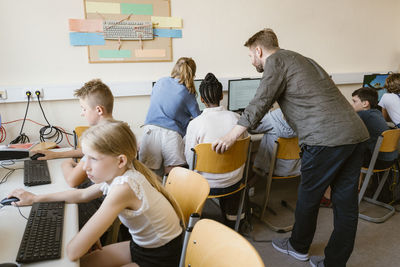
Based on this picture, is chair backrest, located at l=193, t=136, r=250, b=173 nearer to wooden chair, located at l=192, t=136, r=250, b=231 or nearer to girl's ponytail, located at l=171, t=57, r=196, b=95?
wooden chair, located at l=192, t=136, r=250, b=231

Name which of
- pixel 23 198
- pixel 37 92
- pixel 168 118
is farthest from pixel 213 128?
pixel 37 92

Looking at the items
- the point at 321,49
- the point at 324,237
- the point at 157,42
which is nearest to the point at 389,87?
the point at 321,49

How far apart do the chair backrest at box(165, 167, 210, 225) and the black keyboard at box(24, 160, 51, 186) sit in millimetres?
615

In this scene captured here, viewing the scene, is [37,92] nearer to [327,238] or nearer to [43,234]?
[43,234]

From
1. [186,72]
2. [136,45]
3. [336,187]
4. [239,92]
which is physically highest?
[136,45]

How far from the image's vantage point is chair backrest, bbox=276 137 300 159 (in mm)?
2146

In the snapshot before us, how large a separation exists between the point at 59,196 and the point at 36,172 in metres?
0.40

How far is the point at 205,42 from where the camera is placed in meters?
2.95

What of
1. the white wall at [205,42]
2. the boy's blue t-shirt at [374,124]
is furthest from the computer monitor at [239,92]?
the boy's blue t-shirt at [374,124]

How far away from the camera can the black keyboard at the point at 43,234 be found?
2.80 ft

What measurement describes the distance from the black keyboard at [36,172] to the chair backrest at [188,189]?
615 mm

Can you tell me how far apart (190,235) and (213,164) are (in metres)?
0.81

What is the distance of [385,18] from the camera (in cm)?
386

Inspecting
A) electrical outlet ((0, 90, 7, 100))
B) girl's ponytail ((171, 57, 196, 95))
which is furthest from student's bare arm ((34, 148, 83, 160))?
electrical outlet ((0, 90, 7, 100))
